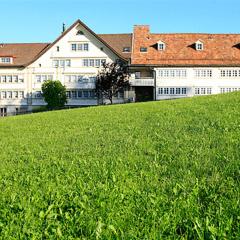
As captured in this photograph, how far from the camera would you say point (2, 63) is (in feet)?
229

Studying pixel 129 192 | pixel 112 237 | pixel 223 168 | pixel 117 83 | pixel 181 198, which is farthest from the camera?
pixel 117 83

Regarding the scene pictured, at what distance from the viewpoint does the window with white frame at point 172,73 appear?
2468 inches

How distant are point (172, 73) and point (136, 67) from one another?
17.7ft

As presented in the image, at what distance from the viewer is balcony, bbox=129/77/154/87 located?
203 feet

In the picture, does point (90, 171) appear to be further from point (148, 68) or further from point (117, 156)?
point (148, 68)

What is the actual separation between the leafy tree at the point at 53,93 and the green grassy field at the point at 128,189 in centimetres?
5159

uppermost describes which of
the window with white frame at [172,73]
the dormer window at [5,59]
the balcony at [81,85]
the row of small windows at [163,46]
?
the row of small windows at [163,46]

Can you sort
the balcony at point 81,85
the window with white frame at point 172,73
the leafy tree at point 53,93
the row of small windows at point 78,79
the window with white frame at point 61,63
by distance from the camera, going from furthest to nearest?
the window with white frame at point 61,63
the row of small windows at point 78,79
the balcony at point 81,85
the window with white frame at point 172,73
the leafy tree at point 53,93

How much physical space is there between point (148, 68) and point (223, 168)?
5764 cm

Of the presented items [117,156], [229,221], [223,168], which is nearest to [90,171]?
[117,156]

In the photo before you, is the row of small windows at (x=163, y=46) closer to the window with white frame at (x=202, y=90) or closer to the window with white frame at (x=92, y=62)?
the window with white frame at (x=202, y=90)

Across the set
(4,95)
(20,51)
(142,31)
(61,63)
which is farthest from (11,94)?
(142,31)

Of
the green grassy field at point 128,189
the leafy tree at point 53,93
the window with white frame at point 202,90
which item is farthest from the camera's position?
the window with white frame at point 202,90

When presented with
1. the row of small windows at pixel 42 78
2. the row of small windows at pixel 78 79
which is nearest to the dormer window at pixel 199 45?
the row of small windows at pixel 78 79
